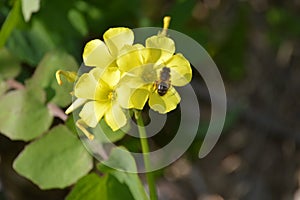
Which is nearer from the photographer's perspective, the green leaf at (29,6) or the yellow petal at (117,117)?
the yellow petal at (117,117)

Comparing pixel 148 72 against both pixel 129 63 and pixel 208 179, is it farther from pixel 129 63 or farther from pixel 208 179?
pixel 208 179

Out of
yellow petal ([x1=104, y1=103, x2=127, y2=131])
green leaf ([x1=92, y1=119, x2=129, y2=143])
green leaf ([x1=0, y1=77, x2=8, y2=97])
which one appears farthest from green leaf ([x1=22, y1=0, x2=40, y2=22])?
yellow petal ([x1=104, y1=103, x2=127, y2=131])

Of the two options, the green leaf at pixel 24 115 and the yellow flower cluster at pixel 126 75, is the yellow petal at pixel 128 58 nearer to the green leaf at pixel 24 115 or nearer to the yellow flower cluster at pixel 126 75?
the yellow flower cluster at pixel 126 75

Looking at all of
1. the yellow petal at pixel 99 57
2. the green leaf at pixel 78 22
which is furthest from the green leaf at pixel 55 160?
the green leaf at pixel 78 22

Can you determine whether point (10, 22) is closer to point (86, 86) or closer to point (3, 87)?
point (3, 87)

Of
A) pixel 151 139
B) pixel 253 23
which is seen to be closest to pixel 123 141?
pixel 151 139

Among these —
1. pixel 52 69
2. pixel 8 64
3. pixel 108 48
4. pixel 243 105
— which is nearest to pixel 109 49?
pixel 108 48

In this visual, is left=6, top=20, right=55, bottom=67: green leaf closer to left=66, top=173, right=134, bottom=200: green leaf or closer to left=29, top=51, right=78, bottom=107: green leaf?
left=29, top=51, right=78, bottom=107: green leaf
